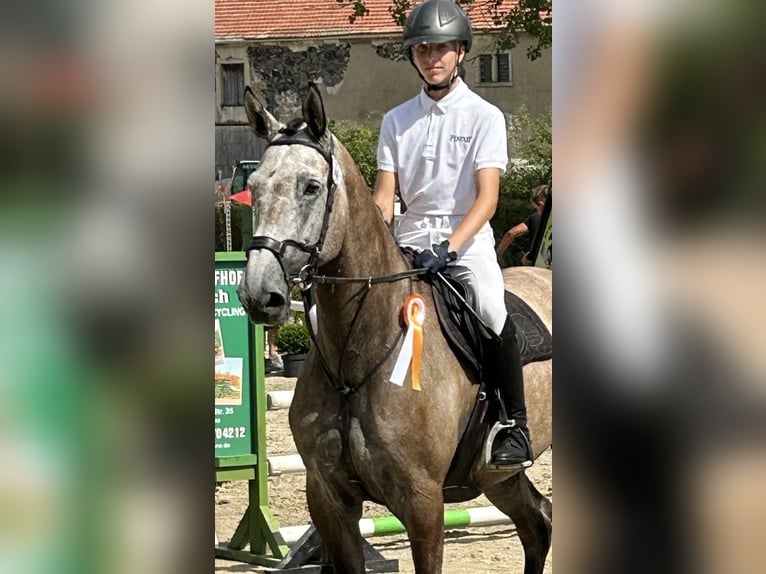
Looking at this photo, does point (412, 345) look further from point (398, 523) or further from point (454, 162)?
point (398, 523)

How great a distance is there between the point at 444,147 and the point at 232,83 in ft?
103

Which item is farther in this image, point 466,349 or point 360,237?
point 466,349

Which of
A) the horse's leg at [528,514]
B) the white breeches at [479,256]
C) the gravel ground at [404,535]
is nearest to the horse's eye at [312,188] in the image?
the white breeches at [479,256]

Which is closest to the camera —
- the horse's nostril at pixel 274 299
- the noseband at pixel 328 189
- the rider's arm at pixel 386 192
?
the horse's nostril at pixel 274 299

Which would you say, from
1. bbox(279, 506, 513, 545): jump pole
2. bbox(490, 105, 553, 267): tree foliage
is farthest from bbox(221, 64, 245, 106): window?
bbox(279, 506, 513, 545): jump pole

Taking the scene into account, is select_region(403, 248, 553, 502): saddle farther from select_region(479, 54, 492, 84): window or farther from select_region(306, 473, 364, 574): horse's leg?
select_region(479, 54, 492, 84): window

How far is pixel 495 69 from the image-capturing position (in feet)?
107

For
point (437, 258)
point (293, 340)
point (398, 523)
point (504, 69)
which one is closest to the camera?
point (437, 258)

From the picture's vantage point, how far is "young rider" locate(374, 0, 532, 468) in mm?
4383

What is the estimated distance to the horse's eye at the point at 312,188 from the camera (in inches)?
152

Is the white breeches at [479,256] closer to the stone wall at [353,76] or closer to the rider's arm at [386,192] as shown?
the rider's arm at [386,192]

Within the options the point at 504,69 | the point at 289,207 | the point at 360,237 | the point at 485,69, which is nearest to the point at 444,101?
the point at 360,237
